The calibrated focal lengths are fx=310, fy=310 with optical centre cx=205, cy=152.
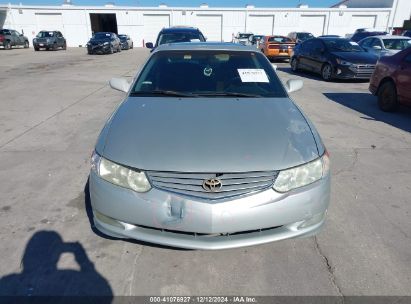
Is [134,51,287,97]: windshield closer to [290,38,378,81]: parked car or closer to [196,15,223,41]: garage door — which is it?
[290,38,378,81]: parked car

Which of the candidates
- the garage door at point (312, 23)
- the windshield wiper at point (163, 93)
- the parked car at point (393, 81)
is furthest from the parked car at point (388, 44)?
the garage door at point (312, 23)

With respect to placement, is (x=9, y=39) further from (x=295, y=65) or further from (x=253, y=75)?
(x=253, y=75)

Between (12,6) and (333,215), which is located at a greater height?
(12,6)

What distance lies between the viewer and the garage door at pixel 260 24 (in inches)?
1430

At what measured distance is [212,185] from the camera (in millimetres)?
2006

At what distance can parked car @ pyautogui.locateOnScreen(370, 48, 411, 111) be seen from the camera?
6.36m

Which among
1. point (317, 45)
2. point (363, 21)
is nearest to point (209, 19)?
point (363, 21)

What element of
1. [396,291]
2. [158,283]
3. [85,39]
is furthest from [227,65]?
[85,39]

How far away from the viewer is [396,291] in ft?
7.16

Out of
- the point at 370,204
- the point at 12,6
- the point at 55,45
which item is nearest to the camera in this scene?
the point at 370,204

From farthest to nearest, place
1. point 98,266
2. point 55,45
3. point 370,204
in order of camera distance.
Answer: point 55,45 < point 370,204 < point 98,266

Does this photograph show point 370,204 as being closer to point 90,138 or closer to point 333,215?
point 333,215

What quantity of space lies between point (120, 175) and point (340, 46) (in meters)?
11.8

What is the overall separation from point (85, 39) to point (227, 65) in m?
38.8
